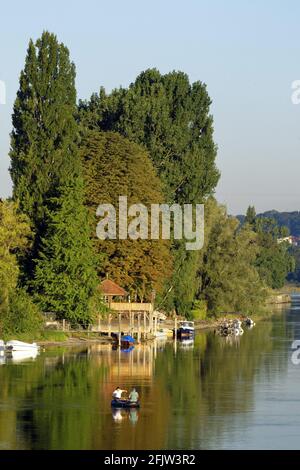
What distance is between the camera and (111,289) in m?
95.5

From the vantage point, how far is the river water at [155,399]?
49.0 metres

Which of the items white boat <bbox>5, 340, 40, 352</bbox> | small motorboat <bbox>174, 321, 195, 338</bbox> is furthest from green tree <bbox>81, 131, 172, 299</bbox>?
white boat <bbox>5, 340, 40, 352</bbox>

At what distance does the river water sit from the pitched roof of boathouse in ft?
17.5

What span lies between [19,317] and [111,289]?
12.3 metres

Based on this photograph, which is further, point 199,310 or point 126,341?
point 199,310

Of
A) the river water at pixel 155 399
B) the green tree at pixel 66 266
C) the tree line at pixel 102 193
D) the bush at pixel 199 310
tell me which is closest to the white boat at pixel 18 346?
the river water at pixel 155 399

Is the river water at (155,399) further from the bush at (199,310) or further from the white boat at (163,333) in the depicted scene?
the bush at (199,310)

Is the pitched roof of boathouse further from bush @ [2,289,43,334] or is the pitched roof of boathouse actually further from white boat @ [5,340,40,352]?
white boat @ [5,340,40,352]

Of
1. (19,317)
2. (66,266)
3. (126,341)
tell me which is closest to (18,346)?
(19,317)

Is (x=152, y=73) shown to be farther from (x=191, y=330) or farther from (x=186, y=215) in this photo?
(x=191, y=330)

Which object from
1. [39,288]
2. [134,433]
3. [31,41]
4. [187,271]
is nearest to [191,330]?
[187,271]

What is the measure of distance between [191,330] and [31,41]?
92.3 feet

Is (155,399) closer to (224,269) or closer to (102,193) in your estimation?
(102,193)

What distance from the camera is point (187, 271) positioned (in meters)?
111
